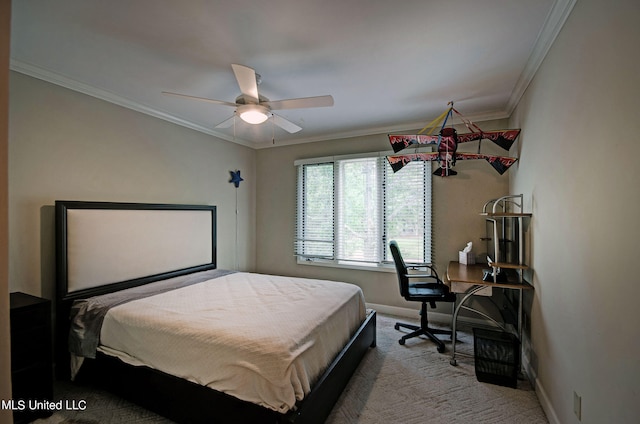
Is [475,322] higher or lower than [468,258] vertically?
lower

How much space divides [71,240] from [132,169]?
3.17 feet

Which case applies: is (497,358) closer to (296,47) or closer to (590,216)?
(590,216)

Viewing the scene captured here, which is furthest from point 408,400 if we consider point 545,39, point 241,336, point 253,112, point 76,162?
point 76,162

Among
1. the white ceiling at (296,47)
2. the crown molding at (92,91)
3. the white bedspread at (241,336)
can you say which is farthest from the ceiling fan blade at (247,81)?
the white bedspread at (241,336)

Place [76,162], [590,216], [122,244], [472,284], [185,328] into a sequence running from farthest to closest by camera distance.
A: 1. [122,244]
2. [76,162]
3. [472,284]
4. [185,328]
5. [590,216]

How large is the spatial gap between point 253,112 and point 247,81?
338mm

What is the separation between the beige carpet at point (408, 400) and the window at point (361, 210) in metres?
1.53

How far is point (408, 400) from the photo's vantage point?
211cm

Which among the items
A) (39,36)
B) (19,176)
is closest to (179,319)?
(19,176)

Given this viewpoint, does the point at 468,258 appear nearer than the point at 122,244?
No

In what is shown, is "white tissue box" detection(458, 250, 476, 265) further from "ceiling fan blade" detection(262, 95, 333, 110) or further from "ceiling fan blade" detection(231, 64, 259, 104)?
"ceiling fan blade" detection(231, 64, 259, 104)

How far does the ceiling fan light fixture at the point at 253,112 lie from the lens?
230 centimetres

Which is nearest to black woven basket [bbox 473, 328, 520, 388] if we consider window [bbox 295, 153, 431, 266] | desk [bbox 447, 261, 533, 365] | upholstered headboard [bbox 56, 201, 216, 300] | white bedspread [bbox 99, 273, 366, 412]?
desk [bbox 447, 261, 533, 365]

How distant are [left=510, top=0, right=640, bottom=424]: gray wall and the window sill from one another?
1905mm
